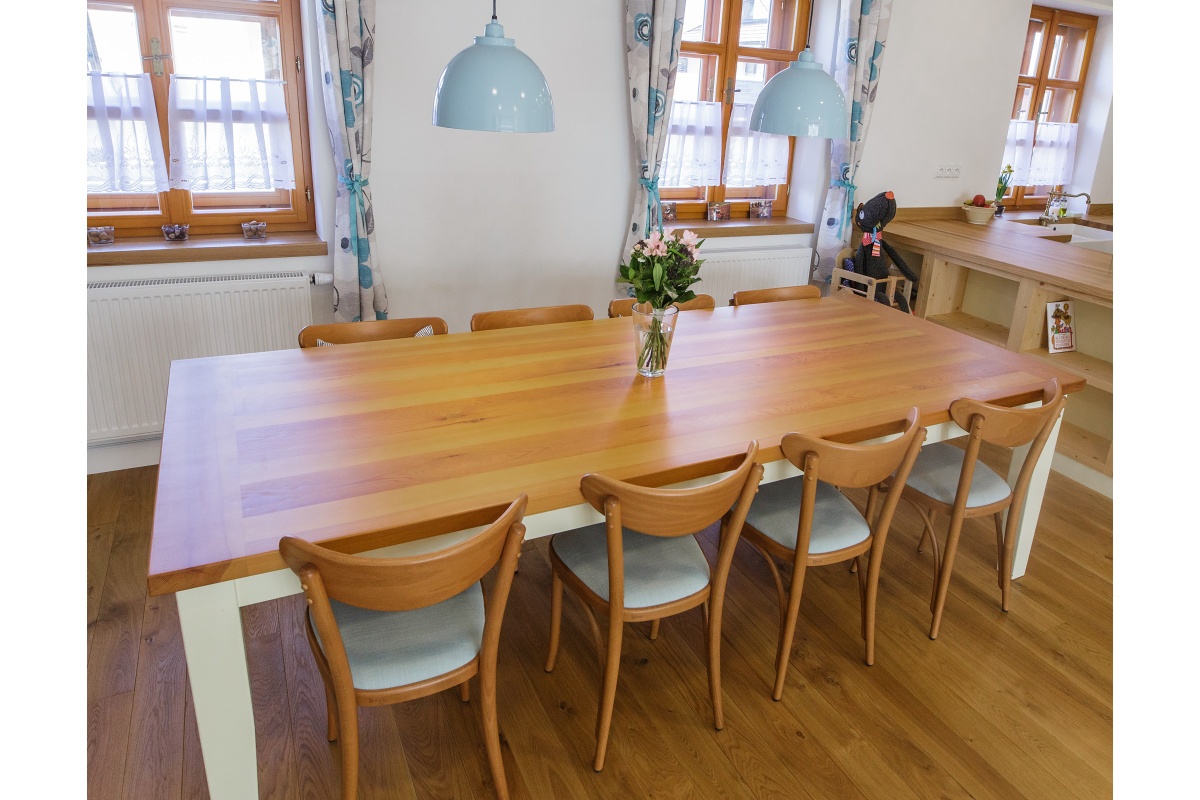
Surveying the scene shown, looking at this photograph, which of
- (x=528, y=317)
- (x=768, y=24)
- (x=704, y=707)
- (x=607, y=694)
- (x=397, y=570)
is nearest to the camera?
(x=397, y=570)

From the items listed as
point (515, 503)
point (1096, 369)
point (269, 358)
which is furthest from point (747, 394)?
point (1096, 369)

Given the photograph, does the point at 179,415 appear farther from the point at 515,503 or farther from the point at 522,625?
the point at 522,625

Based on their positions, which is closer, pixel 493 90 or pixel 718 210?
pixel 493 90

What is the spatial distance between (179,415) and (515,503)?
40.0 inches

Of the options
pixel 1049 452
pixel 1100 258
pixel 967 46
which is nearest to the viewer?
pixel 1049 452

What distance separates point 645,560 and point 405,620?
0.63 m

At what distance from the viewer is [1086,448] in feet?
11.8

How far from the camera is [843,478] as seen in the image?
1.97 metres

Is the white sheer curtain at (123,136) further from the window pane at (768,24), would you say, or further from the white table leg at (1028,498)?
the white table leg at (1028,498)

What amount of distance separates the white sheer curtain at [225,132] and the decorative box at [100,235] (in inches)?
12.6

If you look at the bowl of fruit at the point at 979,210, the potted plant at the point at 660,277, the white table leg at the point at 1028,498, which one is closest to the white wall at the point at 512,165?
the bowl of fruit at the point at 979,210

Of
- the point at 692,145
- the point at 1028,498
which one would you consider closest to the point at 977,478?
the point at 1028,498

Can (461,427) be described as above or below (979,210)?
below

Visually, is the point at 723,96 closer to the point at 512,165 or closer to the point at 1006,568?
the point at 512,165
